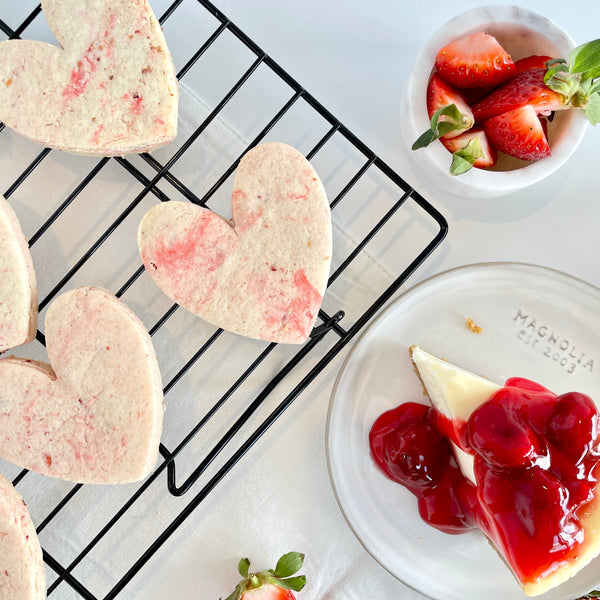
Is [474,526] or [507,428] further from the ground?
[507,428]

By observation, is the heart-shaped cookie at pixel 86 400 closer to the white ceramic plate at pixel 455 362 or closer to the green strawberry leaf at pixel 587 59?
the white ceramic plate at pixel 455 362

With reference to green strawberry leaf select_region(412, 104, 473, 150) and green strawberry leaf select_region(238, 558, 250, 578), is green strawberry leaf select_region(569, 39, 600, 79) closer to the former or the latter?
green strawberry leaf select_region(412, 104, 473, 150)

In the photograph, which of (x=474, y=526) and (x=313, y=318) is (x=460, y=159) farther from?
(x=474, y=526)

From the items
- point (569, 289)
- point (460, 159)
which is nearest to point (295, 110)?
point (460, 159)

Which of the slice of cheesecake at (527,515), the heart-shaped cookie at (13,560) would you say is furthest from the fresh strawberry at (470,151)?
the heart-shaped cookie at (13,560)

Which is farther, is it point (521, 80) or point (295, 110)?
point (295, 110)

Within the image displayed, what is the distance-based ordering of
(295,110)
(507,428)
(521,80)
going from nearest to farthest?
(507,428), (521,80), (295,110)

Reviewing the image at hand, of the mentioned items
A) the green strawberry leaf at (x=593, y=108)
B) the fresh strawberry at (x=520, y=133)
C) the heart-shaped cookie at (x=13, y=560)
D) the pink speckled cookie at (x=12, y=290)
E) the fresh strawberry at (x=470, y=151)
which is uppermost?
the green strawberry leaf at (x=593, y=108)
